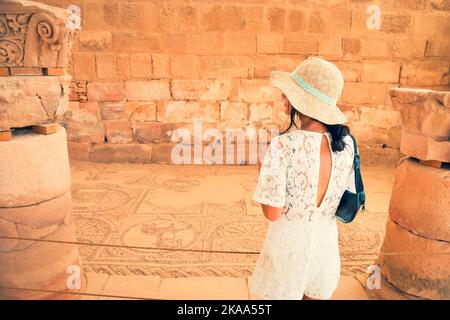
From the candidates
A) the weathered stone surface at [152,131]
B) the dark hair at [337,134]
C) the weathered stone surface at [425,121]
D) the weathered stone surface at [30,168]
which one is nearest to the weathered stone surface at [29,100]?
the weathered stone surface at [30,168]

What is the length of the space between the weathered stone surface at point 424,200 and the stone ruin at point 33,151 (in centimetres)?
226

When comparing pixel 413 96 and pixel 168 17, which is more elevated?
pixel 168 17

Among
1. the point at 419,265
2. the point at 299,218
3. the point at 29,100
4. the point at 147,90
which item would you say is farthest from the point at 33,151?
the point at 147,90

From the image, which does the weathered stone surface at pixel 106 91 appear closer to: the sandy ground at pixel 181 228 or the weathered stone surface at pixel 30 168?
the sandy ground at pixel 181 228

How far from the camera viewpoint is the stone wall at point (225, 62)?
210 inches

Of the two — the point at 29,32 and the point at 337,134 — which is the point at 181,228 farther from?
the point at 337,134

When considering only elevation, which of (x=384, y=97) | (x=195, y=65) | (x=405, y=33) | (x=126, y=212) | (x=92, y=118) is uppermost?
(x=405, y=33)

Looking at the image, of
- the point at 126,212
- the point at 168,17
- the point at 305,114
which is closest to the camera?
the point at 305,114

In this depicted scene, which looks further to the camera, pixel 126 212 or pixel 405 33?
pixel 405 33

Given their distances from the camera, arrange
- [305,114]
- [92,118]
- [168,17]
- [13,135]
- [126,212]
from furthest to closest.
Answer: [92,118] < [168,17] < [126,212] < [13,135] < [305,114]

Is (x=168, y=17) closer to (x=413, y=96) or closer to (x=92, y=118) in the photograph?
(x=92, y=118)

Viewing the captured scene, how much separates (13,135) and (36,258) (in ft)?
2.56
